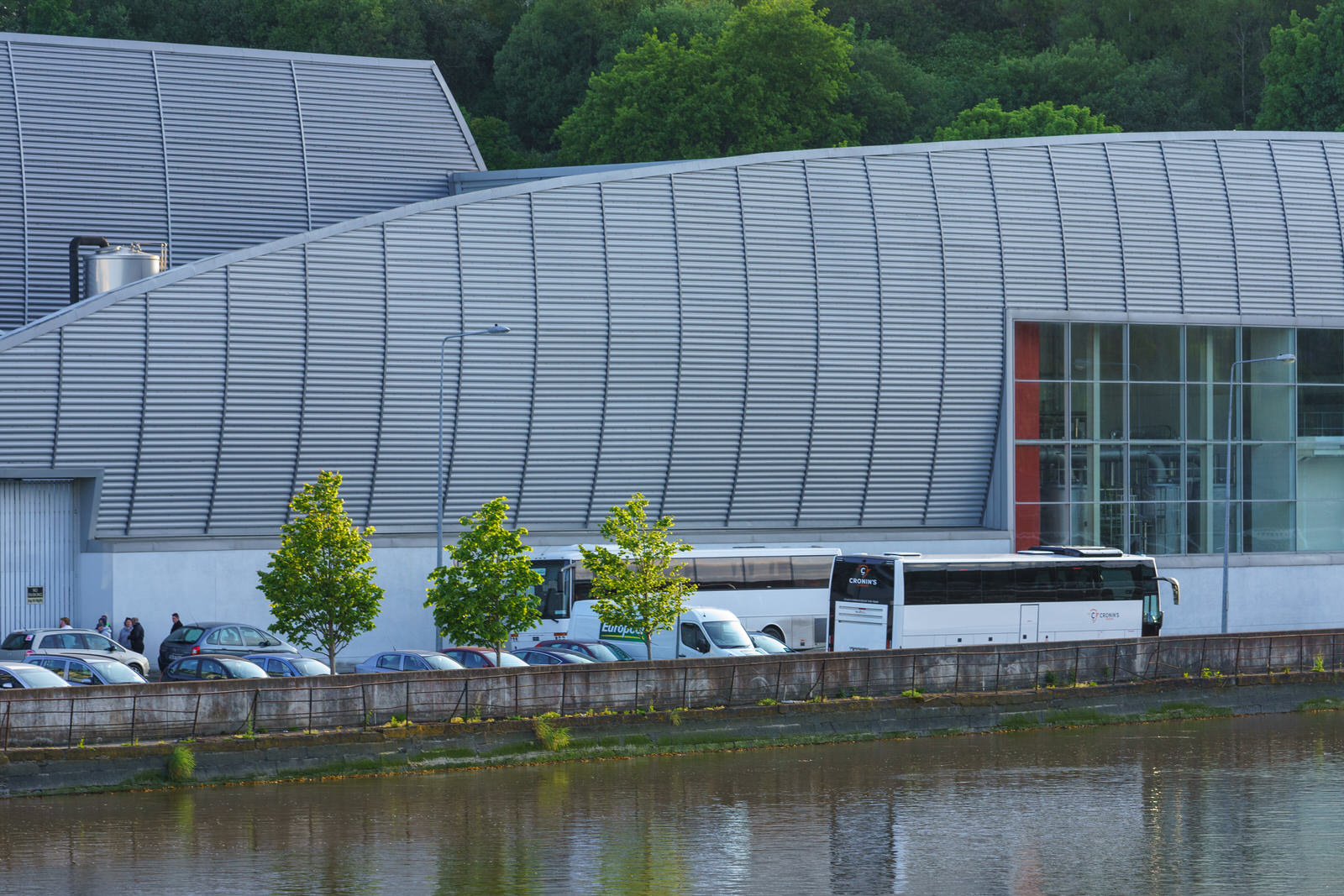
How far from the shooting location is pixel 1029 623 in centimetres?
4134

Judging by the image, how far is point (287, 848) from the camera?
21688mm

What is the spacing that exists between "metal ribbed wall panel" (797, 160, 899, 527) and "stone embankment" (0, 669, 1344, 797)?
49.1ft

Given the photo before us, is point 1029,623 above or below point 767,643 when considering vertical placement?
above

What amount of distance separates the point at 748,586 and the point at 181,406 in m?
15.2

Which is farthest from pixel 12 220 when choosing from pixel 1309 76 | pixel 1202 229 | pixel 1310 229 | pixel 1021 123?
pixel 1309 76

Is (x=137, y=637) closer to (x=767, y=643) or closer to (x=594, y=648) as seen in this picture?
(x=594, y=648)

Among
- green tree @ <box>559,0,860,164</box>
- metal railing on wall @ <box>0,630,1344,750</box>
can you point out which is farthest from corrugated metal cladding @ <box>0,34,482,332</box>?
metal railing on wall @ <box>0,630,1344,750</box>

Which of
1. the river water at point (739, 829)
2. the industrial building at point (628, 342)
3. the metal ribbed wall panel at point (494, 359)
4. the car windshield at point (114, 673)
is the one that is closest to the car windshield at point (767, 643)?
the river water at point (739, 829)

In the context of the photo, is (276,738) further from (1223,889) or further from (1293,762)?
(1293,762)

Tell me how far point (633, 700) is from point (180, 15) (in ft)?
251

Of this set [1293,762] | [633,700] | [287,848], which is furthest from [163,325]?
[1293,762]

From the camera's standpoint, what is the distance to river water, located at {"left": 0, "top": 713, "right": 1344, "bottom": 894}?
19766mm

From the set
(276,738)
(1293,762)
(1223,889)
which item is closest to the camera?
(1223,889)

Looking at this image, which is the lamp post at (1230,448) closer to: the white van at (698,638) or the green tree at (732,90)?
the white van at (698,638)
